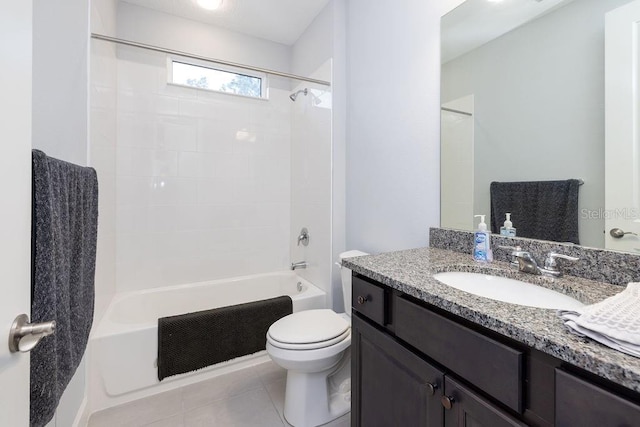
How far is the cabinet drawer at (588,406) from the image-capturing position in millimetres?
437

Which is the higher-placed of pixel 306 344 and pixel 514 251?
pixel 514 251

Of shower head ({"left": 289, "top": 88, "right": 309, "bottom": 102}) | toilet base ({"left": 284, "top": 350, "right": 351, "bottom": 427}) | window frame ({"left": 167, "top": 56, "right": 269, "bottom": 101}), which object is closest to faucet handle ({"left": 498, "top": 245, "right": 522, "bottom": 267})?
toilet base ({"left": 284, "top": 350, "right": 351, "bottom": 427})

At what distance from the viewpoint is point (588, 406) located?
18.8 inches

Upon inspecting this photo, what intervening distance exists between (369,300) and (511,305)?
45cm

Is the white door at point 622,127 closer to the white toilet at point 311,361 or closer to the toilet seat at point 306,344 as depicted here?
the white toilet at point 311,361

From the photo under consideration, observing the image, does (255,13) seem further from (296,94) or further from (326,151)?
(326,151)

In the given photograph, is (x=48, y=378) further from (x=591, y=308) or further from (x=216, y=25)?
(x=216, y=25)

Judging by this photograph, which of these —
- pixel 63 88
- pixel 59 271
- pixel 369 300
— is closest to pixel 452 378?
pixel 369 300

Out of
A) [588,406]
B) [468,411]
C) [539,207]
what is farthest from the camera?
[539,207]

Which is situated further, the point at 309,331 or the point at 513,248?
the point at 309,331

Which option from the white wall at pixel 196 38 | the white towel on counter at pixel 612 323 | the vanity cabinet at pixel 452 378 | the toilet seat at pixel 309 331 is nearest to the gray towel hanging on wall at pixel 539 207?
the white towel on counter at pixel 612 323

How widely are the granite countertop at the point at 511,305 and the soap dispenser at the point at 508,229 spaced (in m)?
0.14

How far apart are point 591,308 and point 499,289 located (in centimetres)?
42

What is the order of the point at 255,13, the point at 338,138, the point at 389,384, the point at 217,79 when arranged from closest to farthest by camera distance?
1. the point at 389,384
2. the point at 338,138
3. the point at 255,13
4. the point at 217,79
